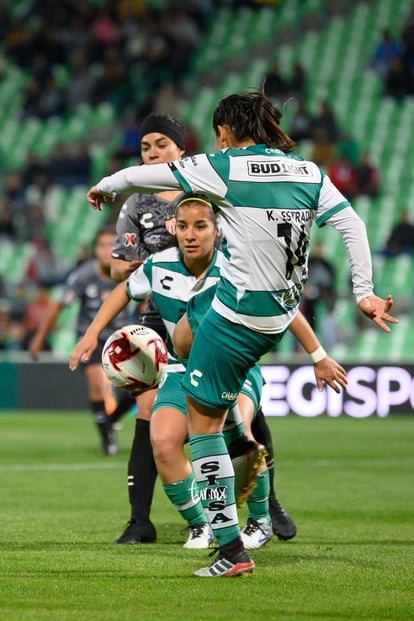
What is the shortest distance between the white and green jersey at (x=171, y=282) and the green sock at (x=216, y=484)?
121 centimetres

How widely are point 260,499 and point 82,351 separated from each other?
1.38 metres

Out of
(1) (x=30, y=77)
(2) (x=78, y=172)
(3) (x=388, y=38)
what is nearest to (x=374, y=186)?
(3) (x=388, y=38)

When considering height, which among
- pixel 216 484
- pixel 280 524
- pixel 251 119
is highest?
pixel 251 119

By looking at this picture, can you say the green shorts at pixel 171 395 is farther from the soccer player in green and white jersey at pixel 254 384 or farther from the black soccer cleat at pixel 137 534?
the black soccer cleat at pixel 137 534

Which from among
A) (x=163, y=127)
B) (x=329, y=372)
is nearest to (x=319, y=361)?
(x=329, y=372)

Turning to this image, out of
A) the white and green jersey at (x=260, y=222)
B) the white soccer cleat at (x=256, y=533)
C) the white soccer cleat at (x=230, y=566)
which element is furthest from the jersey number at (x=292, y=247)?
the white soccer cleat at (x=256, y=533)

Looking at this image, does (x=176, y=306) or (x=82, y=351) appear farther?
(x=176, y=306)

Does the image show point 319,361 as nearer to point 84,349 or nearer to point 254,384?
point 254,384

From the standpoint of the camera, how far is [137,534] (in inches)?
273

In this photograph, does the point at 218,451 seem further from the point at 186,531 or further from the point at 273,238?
the point at 186,531

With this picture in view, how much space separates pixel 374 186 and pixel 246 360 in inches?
645

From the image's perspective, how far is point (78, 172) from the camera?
24844 millimetres

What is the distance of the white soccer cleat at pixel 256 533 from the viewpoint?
677cm

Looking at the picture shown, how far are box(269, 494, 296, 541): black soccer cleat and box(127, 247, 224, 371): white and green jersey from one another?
4.24ft
